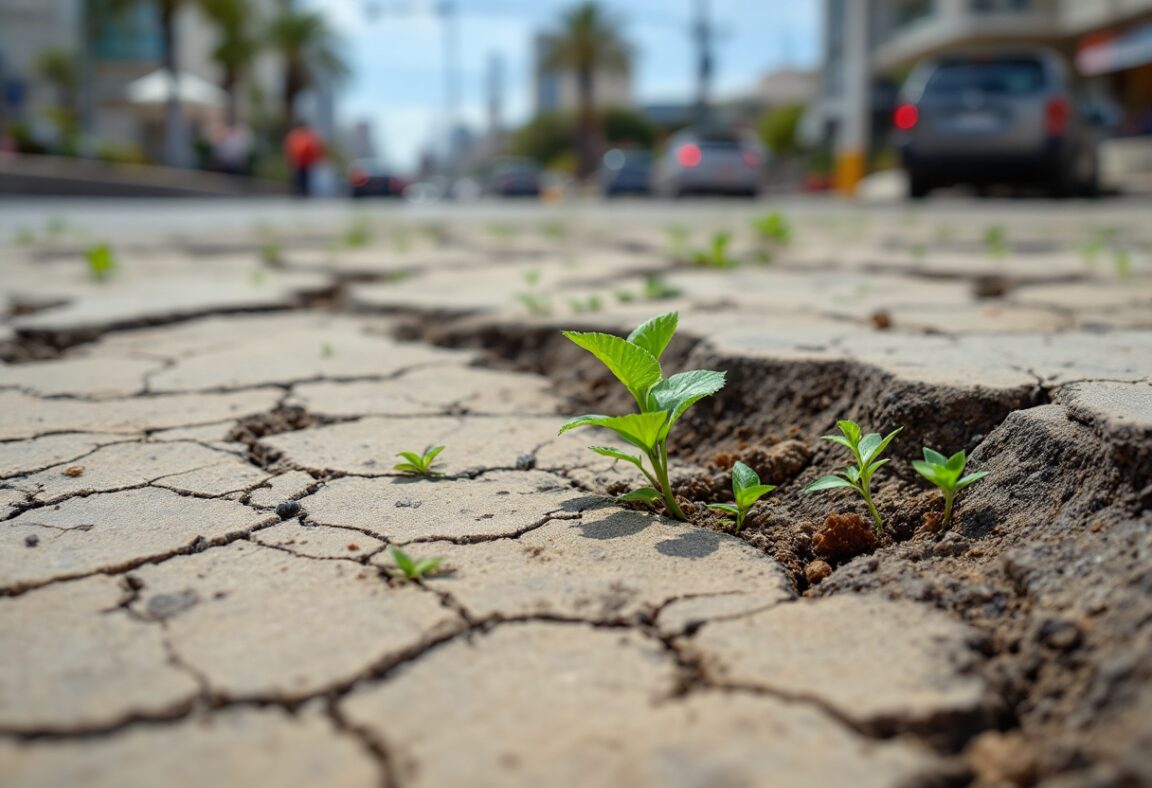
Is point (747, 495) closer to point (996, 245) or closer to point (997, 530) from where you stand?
point (997, 530)

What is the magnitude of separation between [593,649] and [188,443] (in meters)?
1.09

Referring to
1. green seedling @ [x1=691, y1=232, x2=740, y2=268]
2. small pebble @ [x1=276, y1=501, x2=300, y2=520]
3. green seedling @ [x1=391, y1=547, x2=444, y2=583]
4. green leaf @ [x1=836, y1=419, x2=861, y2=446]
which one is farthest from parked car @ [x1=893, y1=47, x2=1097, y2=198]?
green seedling @ [x1=391, y1=547, x2=444, y2=583]

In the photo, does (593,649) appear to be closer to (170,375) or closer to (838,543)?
(838,543)

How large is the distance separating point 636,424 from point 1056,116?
858cm

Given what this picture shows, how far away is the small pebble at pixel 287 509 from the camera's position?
5.05 feet

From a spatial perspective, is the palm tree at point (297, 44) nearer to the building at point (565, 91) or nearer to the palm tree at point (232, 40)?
the palm tree at point (232, 40)

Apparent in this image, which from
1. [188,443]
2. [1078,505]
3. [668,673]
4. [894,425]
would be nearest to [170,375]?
[188,443]

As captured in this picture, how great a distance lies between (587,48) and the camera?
3612 cm

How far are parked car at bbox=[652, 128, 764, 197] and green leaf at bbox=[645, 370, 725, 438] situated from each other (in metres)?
13.2

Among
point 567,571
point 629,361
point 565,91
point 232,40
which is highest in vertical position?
point 565,91

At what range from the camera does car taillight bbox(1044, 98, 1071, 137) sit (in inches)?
345

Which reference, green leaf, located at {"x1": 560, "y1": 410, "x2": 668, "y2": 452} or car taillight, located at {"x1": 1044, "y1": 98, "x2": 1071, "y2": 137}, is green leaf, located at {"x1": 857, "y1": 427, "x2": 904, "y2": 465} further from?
car taillight, located at {"x1": 1044, "y1": 98, "x2": 1071, "y2": 137}

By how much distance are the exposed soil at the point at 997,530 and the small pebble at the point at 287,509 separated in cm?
47

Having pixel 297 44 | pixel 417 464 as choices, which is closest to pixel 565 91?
pixel 297 44
